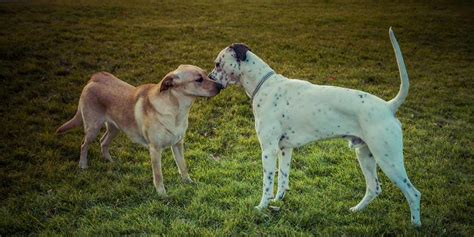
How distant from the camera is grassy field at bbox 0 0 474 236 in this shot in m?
5.70

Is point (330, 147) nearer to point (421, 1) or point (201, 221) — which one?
point (201, 221)

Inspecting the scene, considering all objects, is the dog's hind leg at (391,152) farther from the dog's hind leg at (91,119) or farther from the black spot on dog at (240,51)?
the dog's hind leg at (91,119)

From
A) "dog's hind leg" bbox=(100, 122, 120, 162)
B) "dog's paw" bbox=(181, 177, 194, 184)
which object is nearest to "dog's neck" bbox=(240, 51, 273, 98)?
"dog's paw" bbox=(181, 177, 194, 184)

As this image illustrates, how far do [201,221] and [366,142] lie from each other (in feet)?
7.36

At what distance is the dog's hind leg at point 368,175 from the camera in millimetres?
5687

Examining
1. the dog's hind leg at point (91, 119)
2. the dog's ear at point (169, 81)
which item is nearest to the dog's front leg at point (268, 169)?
the dog's ear at point (169, 81)

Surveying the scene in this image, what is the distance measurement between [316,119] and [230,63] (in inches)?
57.1

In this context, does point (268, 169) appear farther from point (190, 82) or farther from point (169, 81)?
point (169, 81)

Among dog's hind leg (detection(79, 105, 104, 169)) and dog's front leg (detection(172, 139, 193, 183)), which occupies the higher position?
dog's hind leg (detection(79, 105, 104, 169))

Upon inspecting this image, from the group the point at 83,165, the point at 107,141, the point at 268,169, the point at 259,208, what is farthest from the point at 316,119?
the point at 83,165

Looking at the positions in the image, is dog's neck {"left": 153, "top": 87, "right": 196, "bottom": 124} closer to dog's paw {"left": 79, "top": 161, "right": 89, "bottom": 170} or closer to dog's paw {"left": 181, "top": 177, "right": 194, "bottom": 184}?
dog's paw {"left": 181, "top": 177, "right": 194, "bottom": 184}

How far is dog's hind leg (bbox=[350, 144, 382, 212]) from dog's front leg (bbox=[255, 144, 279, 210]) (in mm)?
1074

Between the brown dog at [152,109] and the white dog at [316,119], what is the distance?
0.41 metres

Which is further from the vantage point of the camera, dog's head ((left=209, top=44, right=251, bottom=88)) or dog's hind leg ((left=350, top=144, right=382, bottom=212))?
dog's head ((left=209, top=44, right=251, bottom=88))
